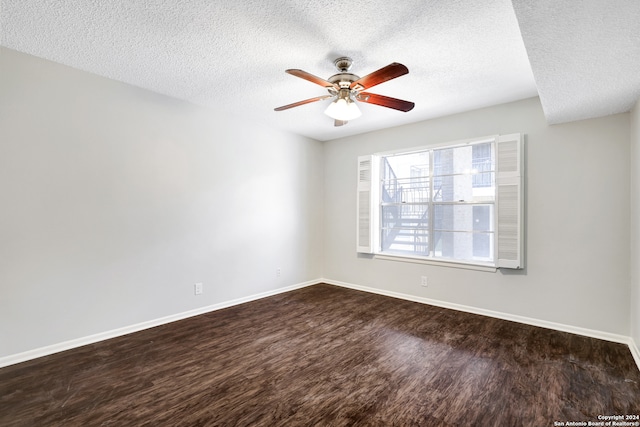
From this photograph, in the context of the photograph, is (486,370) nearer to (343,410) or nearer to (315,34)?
(343,410)

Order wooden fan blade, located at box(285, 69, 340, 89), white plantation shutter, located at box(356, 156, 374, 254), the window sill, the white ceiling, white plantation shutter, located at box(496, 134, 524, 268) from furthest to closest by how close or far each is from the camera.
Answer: white plantation shutter, located at box(356, 156, 374, 254) < the window sill < white plantation shutter, located at box(496, 134, 524, 268) < wooden fan blade, located at box(285, 69, 340, 89) < the white ceiling

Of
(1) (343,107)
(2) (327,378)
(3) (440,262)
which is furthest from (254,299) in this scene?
(1) (343,107)

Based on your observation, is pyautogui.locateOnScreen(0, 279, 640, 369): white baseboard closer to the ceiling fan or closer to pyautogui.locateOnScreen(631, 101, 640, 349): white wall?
pyautogui.locateOnScreen(631, 101, 640, 349): white wall

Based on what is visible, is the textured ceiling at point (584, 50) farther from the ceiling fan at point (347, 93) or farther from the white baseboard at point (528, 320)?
the white baseboard at point (528, 320)

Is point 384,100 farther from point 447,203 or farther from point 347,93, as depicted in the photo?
point 447,203

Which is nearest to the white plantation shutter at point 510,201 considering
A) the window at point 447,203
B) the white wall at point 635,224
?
the window at point 447,203

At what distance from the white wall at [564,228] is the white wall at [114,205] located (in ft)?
8.93

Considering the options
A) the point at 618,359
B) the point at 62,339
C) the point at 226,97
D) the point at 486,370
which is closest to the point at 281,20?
the point at 226,97

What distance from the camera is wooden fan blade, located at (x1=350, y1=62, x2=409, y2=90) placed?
209 cm

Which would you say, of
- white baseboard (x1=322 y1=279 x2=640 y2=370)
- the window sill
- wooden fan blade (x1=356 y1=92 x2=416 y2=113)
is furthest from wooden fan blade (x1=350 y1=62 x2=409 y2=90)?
white baseboard (x1=322 y1=279 x2=640 y2=370)

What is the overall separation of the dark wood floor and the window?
987mm

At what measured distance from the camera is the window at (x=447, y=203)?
3.45 metres

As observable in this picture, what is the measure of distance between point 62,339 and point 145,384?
3.88 ft

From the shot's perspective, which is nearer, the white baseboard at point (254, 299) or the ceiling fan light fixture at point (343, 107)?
the white baseboard at point (254, 299)
